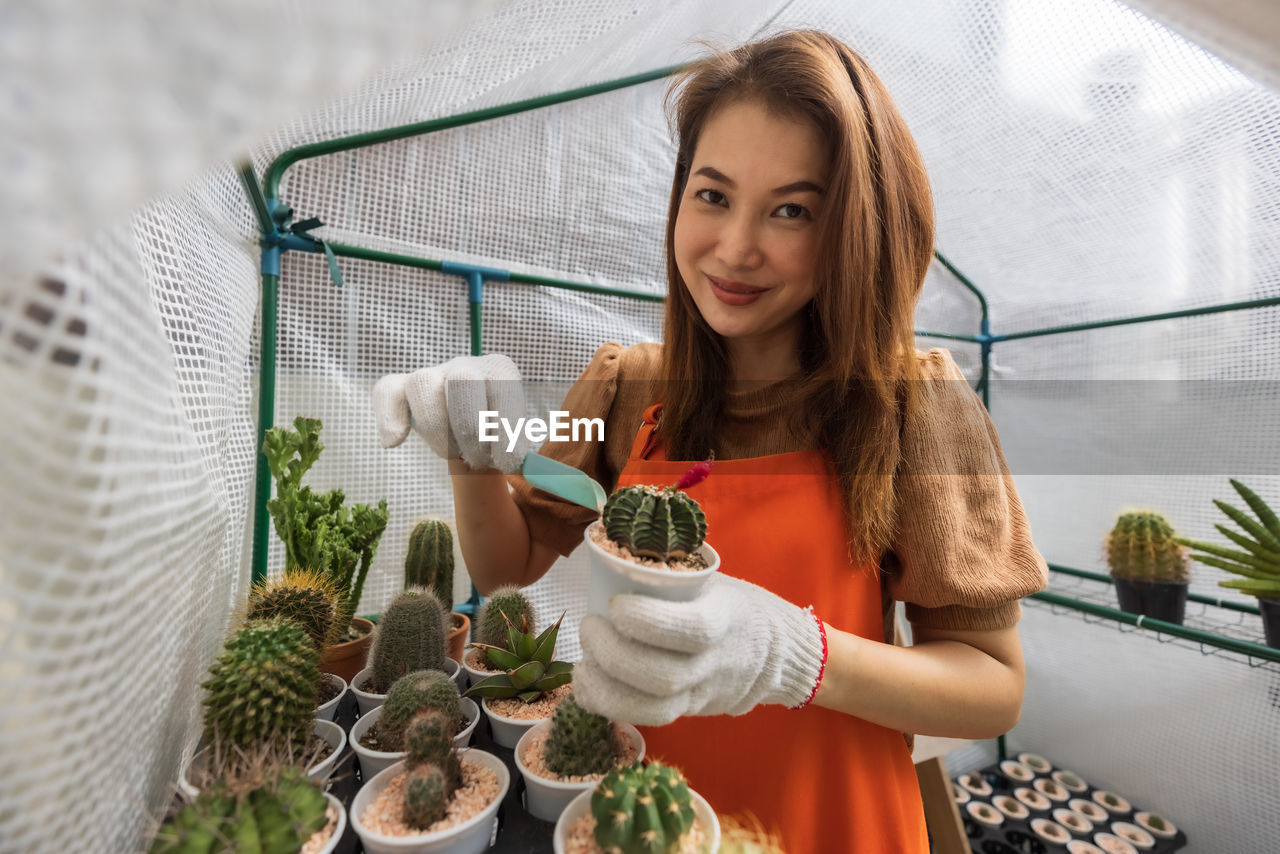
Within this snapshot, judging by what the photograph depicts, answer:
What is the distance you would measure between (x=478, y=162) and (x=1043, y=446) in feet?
6.32

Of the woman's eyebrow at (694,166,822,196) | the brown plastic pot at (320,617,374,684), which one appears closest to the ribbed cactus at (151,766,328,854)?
the brown plastic pot at (320,617,374,684)

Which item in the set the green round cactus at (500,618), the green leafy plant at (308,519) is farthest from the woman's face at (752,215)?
the green leafy plant at (308,519)

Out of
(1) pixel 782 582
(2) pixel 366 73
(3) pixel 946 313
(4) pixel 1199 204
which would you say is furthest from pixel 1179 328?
(2) pixel 366 73

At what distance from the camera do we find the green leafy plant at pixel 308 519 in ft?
2.48

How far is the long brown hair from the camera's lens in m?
0.67

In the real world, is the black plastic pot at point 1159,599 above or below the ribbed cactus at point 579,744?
below

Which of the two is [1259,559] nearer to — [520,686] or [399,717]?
[520,686]

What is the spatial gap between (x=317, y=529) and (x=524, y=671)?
0.38 meters

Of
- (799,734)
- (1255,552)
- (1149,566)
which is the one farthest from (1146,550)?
(799,734)

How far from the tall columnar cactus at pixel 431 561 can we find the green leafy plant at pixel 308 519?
14cm

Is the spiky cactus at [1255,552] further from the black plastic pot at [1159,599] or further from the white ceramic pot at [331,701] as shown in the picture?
the white ceramic pot at [331,701]

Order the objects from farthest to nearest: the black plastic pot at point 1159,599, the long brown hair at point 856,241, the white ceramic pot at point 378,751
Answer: the black plastic pot at point 1159,599
the long brown hair at point 856,241
the white ceramic pot at point 378,751

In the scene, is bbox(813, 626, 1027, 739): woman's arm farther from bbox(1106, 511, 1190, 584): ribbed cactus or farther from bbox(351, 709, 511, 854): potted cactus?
bbox(1106, 511, 1190, 584): ribbed cactus

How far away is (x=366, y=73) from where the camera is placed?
0.62ft
